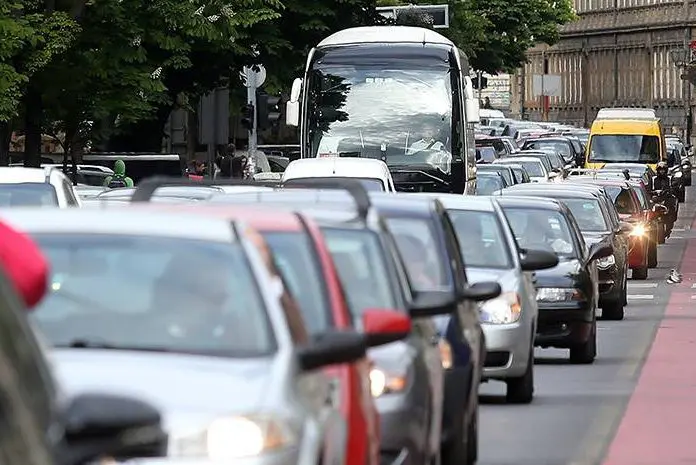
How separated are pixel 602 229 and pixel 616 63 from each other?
13845cm

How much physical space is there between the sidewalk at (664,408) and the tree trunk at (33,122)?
11.5m

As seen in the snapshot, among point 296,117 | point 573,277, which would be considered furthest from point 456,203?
point 296,117

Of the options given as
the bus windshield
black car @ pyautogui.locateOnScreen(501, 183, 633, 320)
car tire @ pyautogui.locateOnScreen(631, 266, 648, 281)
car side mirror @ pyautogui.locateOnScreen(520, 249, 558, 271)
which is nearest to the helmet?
car tire @ pyautogui.locateOnScreen(631, 266, 648, 281)

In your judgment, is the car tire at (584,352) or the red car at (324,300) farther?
the car tire at (584,352)

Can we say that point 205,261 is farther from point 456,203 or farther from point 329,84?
point 329,84

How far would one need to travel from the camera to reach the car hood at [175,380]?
20.8ft

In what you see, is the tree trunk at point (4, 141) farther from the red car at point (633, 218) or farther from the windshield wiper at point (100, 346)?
the windshield wiper at point (100, 346)

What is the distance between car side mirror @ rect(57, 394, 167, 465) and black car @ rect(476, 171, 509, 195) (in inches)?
1433

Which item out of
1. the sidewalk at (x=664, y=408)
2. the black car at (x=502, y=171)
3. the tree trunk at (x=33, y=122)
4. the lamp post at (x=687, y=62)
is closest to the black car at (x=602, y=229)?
the sidewalk at (x=664, y=408)

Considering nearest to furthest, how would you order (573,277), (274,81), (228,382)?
(228,382) → (573,277) → (274,81)

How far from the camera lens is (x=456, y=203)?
17.5 m

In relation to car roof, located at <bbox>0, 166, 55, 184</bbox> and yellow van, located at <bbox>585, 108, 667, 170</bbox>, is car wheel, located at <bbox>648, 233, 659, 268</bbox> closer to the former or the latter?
yellow van, located at <bbox>585, 108, 667, 170</bbox>

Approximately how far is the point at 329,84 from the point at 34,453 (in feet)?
102

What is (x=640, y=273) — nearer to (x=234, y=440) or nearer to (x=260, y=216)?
(x=260, y=216)
